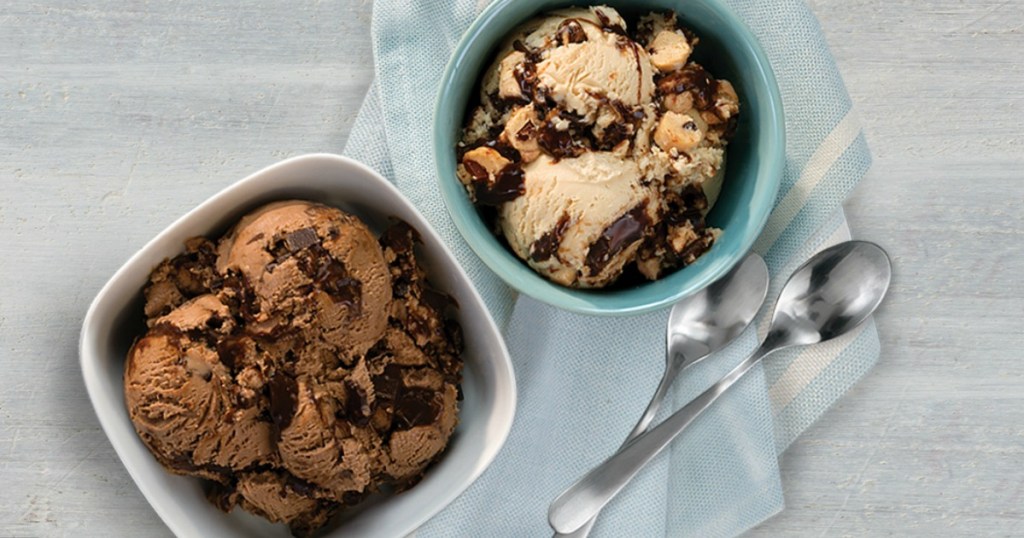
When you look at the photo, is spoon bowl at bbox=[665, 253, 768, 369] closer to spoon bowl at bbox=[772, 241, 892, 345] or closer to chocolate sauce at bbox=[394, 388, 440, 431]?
spoon bowl at bbox=[772, 241, 892, 345]

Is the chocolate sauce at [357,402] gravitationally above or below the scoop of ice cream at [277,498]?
above

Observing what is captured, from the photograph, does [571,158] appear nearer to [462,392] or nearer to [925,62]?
[462,392]

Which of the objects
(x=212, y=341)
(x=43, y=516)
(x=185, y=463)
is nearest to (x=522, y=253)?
(x=212, y=341)

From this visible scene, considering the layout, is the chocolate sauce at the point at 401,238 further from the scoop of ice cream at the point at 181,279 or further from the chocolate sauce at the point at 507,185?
the scoop of ice cream at the point at 181,279

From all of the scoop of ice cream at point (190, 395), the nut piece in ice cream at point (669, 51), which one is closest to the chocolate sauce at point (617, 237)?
the nut piece in ice cream at point (669, 51)

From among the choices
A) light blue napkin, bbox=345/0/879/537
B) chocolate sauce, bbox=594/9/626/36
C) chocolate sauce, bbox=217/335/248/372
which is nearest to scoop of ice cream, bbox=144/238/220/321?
chocolate sauce, bbox=217/335/248/372

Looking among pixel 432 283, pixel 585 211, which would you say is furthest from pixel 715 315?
pixel 432 283
